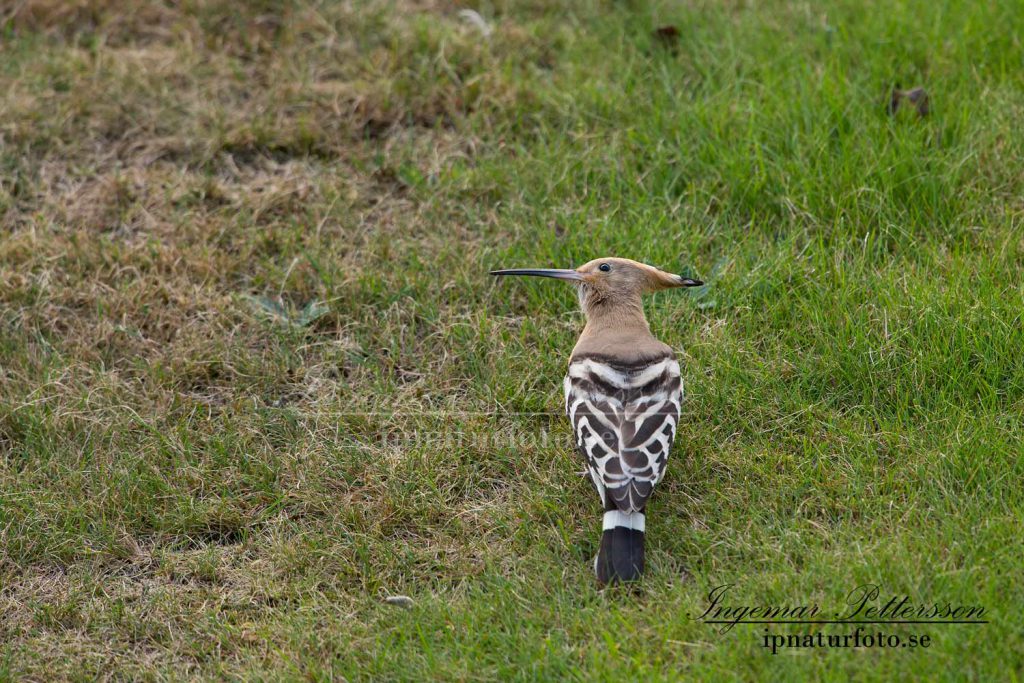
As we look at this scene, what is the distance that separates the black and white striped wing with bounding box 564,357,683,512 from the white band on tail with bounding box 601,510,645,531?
0.09ft

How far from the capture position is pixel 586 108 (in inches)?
231

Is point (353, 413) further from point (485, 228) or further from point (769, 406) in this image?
point (769, 406)

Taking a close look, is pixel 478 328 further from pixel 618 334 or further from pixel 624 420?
pixel 624 420

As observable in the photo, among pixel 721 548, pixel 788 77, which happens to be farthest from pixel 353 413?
pixel 788 77

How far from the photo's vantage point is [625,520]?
12.3ft

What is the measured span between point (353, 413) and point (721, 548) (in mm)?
→ 1578

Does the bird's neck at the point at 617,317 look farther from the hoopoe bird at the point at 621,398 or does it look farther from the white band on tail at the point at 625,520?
the white band on tail at the point at 625,520

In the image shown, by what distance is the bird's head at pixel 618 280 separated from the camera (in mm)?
4516

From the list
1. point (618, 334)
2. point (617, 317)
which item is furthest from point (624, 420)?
point (617, 317)

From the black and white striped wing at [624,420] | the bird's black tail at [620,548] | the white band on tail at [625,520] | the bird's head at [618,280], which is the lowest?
the bird's black tail at [620,548]
